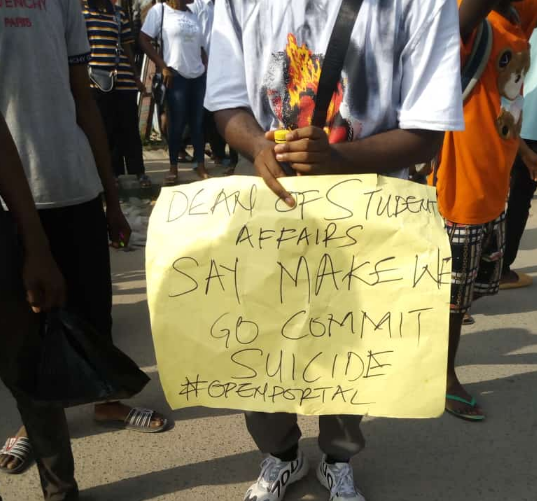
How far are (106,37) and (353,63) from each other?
3.87m

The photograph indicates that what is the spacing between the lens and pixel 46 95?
170cm

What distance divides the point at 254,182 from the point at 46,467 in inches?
45.6

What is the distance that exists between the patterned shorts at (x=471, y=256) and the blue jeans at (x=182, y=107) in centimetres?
413

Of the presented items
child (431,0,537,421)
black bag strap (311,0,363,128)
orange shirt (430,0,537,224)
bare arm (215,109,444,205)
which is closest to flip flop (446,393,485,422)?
child (431,0,537,421)

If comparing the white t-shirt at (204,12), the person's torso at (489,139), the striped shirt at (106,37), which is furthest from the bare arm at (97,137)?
the white t-shirt at (204,12)

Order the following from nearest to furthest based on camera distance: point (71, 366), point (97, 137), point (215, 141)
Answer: point (71, 366) < point (97, 137) < point (215, 141)

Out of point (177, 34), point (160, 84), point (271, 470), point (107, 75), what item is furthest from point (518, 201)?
point (160, 84)

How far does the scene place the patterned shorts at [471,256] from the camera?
214 cm

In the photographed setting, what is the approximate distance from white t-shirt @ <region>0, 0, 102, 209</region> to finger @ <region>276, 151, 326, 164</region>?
853 mm

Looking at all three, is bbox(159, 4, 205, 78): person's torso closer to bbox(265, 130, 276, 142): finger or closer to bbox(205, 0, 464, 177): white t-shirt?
bbox(205, 0, 464, 177): white t-shirt

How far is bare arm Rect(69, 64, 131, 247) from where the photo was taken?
6.21 ft

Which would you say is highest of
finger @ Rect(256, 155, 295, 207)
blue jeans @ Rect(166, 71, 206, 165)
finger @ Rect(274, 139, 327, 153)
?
finger @ Rect(274, 139, 327, 153)

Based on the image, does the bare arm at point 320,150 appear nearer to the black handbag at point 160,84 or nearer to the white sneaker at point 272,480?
the white sneaker at point 272,480

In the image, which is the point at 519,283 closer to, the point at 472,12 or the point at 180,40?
the point at 472,12
